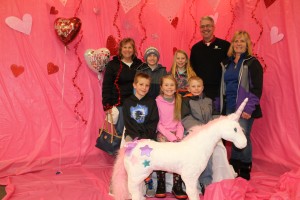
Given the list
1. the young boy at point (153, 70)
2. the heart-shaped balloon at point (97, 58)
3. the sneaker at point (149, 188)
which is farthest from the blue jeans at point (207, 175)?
the heart-shaped balloon at point (97, 58)

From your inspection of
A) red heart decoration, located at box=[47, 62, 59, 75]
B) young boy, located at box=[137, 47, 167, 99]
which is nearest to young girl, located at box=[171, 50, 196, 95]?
young boy, located at box=[137, 47, 167, 99]

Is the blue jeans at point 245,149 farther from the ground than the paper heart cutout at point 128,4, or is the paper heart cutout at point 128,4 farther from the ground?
the paper heart cutout at point 128,4

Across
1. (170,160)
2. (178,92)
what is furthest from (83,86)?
(170,160)

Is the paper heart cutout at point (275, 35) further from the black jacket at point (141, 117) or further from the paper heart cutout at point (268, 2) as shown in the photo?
the black jacket at point (141, 117)

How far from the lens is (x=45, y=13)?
346cm

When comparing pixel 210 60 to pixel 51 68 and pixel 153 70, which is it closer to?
pixel 153 70

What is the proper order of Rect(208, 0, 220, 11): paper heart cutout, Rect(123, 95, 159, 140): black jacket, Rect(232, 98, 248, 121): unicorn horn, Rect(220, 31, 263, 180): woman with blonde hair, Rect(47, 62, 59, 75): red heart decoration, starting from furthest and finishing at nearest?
1. Rect(208, 0, 220, 11): paper heart cutout
2. Rect(47, 62, 59, 75): red heart decoration
3. Rect(220, 31, 263, 180): woman with blonde hair
4. Rect(123, 95, 159, 140): black jacket
5. Rect(232, 98, 248, 121): unicorn horn

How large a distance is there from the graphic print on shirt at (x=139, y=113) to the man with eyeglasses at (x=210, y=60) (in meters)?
0.87

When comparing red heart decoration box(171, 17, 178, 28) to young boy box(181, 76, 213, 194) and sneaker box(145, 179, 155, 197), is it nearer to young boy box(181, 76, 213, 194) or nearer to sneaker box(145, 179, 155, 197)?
young boy box(181, 76, 213, 194)

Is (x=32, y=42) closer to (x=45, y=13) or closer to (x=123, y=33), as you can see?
(x=45, y=13)

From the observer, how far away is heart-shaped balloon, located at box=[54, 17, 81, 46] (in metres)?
3.29

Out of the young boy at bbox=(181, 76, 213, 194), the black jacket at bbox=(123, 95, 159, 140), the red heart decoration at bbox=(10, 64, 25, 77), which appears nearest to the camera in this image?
the black jacket at bbox=(123, 95, 159, 140)

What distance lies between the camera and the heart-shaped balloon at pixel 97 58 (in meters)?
3.45

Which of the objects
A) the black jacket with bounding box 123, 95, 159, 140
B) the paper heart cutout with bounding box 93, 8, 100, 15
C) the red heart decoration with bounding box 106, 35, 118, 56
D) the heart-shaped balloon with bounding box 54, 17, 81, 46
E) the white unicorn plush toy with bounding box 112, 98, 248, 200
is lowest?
the white unicorn plush toy with bounding box 112, 98, 248, 200
